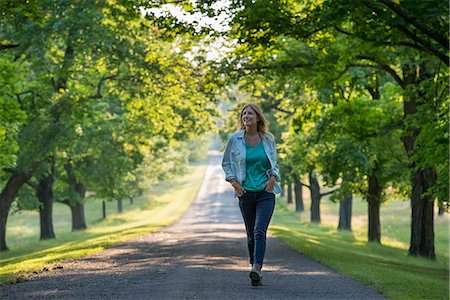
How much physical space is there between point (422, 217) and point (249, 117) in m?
14.1

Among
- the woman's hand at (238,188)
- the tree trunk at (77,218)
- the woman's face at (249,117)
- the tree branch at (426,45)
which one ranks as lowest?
the tree trunk at (77,218)

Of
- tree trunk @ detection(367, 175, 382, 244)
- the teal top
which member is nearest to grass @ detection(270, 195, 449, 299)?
tree trunk @ detection(367, 175, 382, 244)

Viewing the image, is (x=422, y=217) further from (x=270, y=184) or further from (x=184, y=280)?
(x=270, y=184)

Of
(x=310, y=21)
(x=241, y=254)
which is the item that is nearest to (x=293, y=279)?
(x=241, y=254)

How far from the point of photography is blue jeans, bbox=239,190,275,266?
27.9ft

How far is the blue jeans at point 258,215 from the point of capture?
27.9ft

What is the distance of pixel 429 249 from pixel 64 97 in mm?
13549

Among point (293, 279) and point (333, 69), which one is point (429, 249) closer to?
point (333, 69)

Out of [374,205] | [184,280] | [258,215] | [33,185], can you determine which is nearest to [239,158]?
[258,215]

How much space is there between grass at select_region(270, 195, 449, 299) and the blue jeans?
1.61m

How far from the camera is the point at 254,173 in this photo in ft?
28.4

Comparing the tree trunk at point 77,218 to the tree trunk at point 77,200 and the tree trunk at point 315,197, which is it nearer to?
the tree trunk at point 77,200

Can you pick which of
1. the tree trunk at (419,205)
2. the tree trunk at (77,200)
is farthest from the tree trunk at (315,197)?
the tree trunk at (419,205)

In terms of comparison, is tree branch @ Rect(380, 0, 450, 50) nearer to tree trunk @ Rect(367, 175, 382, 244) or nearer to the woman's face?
the woman's face
